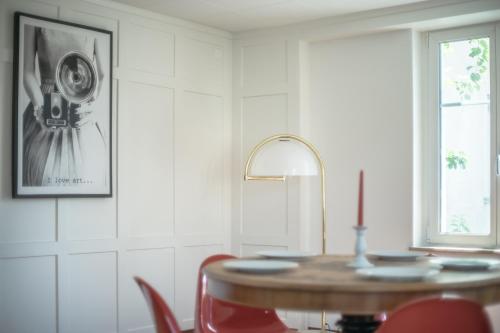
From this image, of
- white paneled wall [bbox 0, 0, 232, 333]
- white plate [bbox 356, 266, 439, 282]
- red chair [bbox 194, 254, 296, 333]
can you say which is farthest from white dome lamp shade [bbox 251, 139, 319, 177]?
white plate [bbox 356, 266, 439, 282]

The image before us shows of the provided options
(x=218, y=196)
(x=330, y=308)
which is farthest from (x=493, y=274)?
(x=218, y=196)

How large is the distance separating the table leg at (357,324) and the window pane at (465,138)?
2482mm

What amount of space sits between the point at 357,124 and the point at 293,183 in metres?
0.75

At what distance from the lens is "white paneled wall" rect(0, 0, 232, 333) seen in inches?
173

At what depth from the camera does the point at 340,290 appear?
2205 millimetres

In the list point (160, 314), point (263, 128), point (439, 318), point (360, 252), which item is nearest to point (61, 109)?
point (263, 128)

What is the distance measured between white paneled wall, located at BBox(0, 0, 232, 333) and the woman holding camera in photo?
0.47ft

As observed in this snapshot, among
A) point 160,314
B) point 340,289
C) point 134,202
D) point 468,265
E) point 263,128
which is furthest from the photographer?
point 263,128

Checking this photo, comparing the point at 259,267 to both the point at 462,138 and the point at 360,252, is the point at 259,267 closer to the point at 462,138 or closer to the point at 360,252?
the point at 360,252

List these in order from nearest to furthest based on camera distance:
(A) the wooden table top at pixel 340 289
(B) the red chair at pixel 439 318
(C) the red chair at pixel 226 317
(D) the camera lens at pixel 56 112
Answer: (B) the red chair at pixel 439 318 < (A) the wooden table top at pixel 340 289 < (C) the red chair at pixel 226 317 < (D) the camera lens at pixel 56 112

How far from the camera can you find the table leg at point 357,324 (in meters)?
2.76

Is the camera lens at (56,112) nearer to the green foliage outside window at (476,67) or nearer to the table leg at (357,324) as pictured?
the table leg at (357,324)

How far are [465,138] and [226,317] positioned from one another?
8.76 ft

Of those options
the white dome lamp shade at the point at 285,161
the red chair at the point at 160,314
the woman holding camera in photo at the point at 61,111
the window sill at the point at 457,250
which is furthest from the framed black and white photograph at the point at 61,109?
the window sill at the point at 457,250
